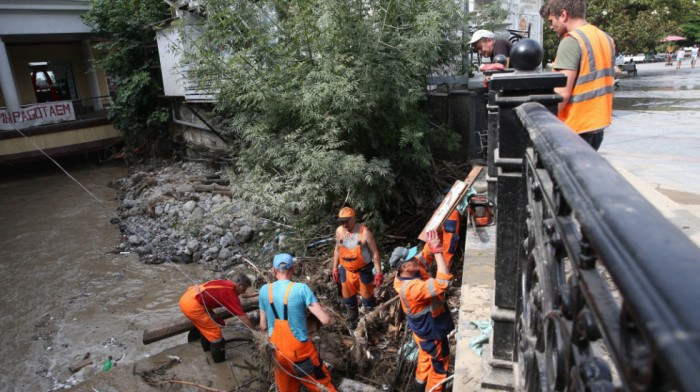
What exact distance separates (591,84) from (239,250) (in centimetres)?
818

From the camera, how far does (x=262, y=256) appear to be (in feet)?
30.5

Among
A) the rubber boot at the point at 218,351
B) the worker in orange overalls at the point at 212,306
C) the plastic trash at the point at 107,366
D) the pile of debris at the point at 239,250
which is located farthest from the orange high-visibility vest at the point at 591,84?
the plastic trash at the point at 107,366

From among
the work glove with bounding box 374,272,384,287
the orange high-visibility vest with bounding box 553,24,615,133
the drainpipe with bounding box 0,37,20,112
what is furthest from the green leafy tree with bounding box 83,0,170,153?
the orange high-visibility vest with bounding box 553,24,615,133

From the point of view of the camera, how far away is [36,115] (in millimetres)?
17266

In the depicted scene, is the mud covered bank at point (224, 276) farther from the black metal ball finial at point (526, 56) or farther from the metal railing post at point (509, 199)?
the black metal ball finial at point (526, 56)

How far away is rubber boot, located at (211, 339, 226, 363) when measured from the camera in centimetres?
600

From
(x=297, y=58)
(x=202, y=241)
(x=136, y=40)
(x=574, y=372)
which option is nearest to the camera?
(x=574, y=372)

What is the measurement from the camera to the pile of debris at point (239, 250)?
5680 mm

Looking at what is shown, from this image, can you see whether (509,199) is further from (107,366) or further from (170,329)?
(107,366)

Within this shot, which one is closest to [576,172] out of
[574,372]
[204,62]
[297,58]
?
[574,372]

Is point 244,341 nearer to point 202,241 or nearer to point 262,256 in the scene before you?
point 262,256

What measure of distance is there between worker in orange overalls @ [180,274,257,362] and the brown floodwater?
1276 mm

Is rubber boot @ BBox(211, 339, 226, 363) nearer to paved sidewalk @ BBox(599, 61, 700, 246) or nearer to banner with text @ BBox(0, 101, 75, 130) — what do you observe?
paved sidewalk @ BBox(599, 61, 700, 246)

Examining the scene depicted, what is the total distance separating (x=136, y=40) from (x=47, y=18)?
12.4ft
